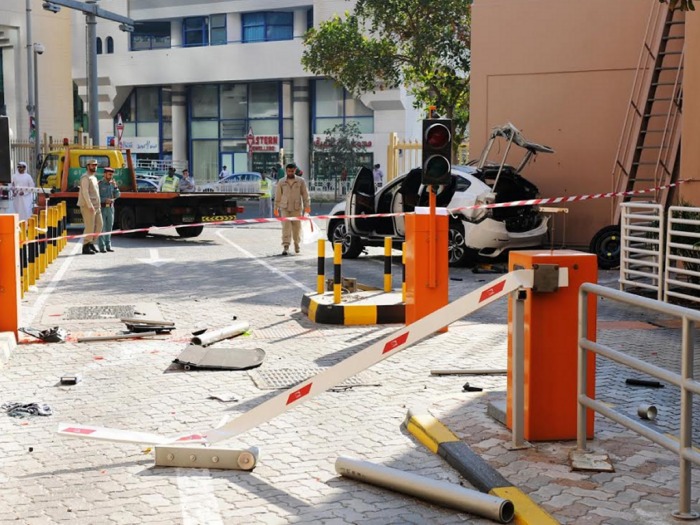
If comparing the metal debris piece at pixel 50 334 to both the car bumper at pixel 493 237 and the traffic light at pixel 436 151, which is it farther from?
the car bumper at pixel 493 237

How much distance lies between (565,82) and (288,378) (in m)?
14.3

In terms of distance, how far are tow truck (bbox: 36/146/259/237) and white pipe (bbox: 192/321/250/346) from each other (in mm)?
12819

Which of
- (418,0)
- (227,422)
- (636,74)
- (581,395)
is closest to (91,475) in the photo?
(227,422)

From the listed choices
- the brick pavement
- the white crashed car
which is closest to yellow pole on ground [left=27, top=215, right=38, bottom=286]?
the brick pavement

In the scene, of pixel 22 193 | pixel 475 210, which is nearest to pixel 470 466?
pixel 475 210

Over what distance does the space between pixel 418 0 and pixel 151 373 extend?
76.3 feet

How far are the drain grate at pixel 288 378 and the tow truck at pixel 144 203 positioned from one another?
49.0ft

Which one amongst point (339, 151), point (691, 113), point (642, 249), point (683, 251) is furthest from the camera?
point (339, 151)

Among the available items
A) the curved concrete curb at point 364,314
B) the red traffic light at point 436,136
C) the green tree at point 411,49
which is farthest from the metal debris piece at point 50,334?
the green tree at point 411,49

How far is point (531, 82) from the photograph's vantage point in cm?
2173

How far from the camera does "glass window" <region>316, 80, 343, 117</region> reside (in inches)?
2119

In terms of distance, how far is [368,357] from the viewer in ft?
20.2

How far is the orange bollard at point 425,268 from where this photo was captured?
10.9 metres

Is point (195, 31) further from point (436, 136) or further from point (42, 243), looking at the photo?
point (436, 136)
